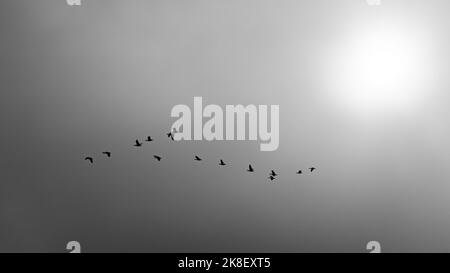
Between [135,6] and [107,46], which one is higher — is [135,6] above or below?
above

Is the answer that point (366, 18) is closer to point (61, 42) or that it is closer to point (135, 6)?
point (135, 6)

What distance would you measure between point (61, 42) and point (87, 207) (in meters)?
5.43

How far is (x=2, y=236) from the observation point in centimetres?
1546

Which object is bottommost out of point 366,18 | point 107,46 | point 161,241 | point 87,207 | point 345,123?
point 161,241

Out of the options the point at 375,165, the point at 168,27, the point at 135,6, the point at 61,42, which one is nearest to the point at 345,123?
the point at 375,165

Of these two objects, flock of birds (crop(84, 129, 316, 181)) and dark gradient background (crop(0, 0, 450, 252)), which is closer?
flock of birds (crop(84, 129, 316, 181))

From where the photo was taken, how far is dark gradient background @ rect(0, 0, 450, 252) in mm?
15430

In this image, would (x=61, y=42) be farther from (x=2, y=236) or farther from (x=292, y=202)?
(x=292, y=202)

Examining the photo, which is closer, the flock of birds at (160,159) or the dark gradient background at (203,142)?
the flock of birds at (160,159)

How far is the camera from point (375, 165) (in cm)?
1585

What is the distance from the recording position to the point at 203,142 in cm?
1557

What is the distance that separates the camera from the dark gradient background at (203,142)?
50.6 ft

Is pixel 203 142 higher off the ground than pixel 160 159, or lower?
higher

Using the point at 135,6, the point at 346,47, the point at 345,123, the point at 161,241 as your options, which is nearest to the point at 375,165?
the point at 345,123
